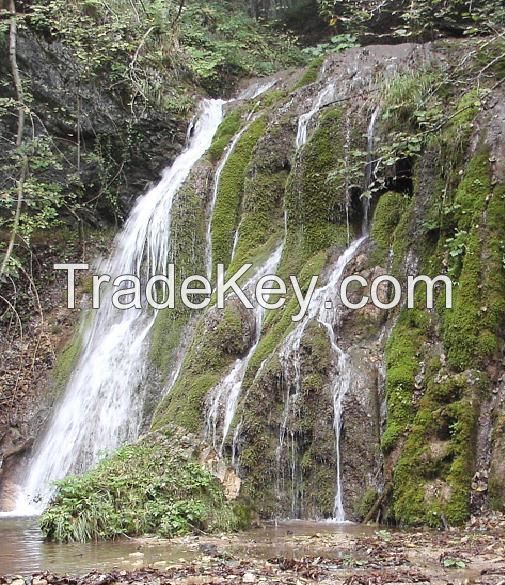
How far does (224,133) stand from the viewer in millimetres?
14016

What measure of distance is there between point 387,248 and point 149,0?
40.4 ft

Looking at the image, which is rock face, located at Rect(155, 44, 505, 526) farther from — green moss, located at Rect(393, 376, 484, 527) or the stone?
the stone

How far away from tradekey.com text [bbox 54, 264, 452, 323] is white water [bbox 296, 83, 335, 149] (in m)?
2.36

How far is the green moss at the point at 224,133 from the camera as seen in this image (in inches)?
531

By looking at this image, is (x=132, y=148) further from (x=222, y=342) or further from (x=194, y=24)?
(x=222, y=342)

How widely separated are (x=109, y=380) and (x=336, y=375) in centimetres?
443

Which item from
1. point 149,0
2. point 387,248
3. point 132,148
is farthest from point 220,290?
point 149,0

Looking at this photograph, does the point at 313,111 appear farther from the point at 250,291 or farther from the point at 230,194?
the point at 250,291

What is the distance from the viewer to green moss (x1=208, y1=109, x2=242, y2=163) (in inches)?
531

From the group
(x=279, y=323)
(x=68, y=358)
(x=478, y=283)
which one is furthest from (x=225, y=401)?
(x=68, y=358)

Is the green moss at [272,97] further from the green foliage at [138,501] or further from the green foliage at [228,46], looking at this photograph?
the green foliage at [138,501]

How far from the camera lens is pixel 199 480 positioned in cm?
743


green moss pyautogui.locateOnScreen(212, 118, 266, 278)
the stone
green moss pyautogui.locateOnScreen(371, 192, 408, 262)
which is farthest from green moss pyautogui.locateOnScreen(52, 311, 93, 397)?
the stone

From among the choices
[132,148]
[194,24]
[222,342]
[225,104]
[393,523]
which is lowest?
[393,523]
